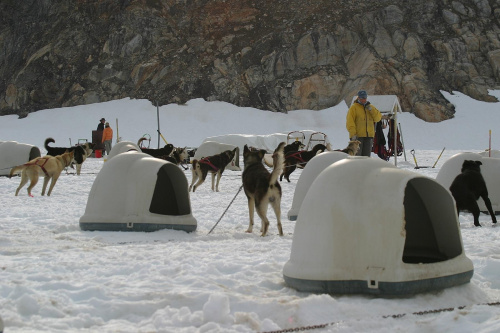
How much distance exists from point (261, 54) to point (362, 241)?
40836mm

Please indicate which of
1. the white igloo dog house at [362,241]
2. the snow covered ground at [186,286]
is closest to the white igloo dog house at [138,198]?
the snow covered ground at [186,286]

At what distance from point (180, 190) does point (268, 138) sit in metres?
18.7

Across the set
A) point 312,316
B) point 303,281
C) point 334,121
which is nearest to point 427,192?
point 303,281

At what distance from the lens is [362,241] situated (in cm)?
404

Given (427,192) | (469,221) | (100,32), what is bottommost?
(469,221)

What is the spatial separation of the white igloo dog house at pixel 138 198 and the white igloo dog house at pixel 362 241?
318cm

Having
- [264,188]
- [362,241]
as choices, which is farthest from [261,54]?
[362,241]

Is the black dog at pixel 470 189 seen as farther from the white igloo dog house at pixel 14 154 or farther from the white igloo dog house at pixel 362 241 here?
the white igloo dog house at pixel 14 154

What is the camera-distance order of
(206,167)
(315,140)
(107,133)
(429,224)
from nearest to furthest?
1. (429,224)
2. (206,167)
3. (315,140)
4. (107,133)

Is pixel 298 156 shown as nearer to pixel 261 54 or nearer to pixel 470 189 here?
pixel 470 189

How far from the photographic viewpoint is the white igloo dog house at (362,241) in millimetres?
4000

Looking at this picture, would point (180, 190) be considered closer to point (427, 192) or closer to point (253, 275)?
point (253, 275)

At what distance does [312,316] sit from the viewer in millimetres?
3617

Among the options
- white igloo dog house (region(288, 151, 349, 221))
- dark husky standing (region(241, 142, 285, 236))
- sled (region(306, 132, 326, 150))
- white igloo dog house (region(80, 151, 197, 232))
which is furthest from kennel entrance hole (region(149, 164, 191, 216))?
sled (region(306, 132, 326, 150))
